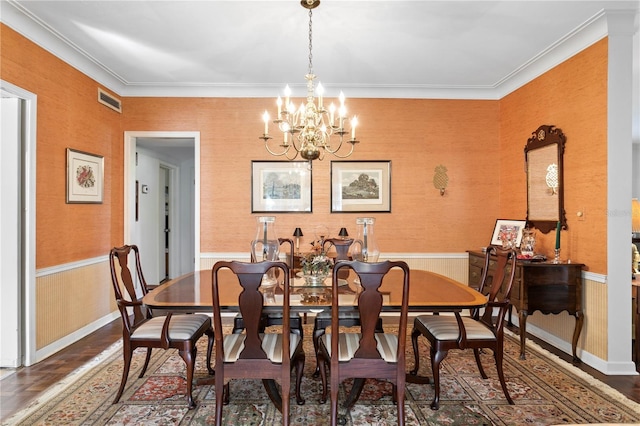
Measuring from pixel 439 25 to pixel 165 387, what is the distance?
→ 360 cm

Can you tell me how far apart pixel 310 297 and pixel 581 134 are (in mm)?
2889

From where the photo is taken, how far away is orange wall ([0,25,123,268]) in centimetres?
309

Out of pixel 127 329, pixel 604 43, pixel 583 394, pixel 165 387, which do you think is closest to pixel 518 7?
pixel 604 43

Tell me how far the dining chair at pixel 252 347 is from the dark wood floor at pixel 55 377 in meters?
1.49

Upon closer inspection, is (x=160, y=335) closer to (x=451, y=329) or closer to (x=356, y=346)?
(x=356, y=346)

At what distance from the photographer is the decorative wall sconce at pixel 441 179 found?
15.4 feet

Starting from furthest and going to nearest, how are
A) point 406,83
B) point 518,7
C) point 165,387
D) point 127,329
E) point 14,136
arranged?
point 406,83 → point 14,136 → point 518,7 → point 165,387 → point 127,329

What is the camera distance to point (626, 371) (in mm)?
2936

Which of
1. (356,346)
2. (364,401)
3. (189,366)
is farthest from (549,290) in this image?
(189,366)

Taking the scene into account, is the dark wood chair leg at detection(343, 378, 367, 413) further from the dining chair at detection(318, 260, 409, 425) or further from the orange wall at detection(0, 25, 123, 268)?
the orange wall at detection(0, 25, 123, 268)

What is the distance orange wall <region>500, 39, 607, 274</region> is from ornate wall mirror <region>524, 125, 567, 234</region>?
61 mm

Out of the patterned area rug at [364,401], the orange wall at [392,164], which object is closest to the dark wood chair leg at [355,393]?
the patterned area rug at [364,401]

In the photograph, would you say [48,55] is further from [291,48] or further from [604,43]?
[604,43]

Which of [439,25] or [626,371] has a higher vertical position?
[439,25]
